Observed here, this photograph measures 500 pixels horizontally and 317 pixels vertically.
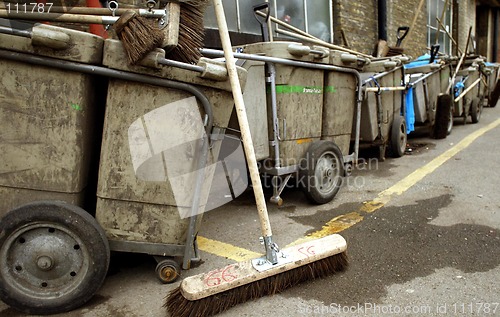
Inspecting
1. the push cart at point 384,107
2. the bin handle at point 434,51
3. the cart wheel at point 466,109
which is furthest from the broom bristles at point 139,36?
the cart wheel at point 466,109

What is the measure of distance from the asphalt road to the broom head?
2.6 inches

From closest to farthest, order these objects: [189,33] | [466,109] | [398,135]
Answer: [189,33], [398,135], [466,109]

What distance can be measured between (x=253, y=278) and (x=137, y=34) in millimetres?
1424

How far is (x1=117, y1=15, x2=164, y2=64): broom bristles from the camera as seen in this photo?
6.72ft

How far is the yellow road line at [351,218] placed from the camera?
9.90ft

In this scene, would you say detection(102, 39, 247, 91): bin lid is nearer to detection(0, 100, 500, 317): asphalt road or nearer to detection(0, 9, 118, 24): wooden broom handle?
detection(0, 9, 118, 24): wooden broom handle

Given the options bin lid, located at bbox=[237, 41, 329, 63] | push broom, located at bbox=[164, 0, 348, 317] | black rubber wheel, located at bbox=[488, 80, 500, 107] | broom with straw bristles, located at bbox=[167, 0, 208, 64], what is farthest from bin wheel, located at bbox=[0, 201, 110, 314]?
black rubber wheel, located at bbox=[488, 80, 500, 107]

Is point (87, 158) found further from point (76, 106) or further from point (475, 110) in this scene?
point (475, 110)

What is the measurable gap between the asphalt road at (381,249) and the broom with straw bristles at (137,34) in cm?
140

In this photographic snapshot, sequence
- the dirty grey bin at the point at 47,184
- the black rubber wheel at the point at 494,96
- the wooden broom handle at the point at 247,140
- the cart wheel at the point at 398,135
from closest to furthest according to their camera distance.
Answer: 1. the dirty grey bin at the point at 47,184
2. the wooden broom handle at the point at 247,140
3. the cart wheel at the point at 398,135
4. the black rubber wheel at the point at 494,96

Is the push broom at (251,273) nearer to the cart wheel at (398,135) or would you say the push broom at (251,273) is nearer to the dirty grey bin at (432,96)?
the cart wheel at (398,135)

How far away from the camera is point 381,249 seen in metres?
2.94

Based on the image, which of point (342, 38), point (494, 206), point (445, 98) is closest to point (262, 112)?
point (494, 206)

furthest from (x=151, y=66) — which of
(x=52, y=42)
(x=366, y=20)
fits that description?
(x=366, y=20)
